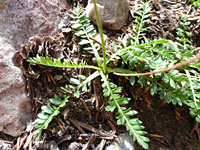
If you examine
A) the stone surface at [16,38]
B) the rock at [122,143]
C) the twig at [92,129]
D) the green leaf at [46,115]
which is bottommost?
the rock at [122,143]

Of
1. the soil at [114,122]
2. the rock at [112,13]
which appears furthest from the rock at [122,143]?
the rock at [112,13]

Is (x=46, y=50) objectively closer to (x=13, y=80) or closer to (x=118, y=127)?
(x=13, y=80)

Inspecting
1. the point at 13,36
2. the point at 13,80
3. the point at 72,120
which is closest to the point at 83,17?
the point at 13,36

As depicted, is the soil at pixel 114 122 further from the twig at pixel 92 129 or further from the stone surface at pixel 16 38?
the stone surface at pixel 16 38

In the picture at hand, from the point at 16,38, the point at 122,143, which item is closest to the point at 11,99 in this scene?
the point at 16,38

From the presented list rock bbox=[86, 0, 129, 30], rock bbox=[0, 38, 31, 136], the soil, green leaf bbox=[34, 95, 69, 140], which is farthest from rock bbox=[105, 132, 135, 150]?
rock bbox=[86, 0, 129, 30]

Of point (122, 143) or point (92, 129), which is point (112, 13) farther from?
point (122, 143)
